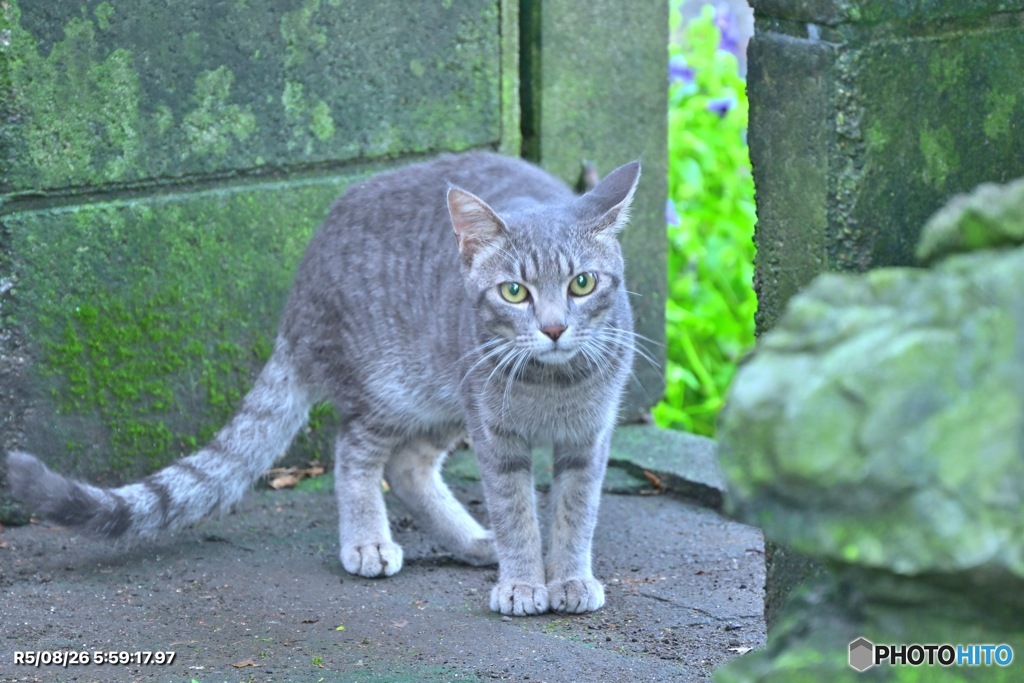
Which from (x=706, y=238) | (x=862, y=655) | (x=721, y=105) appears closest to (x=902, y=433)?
(x=862, y=655)

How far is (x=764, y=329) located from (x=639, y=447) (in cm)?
212

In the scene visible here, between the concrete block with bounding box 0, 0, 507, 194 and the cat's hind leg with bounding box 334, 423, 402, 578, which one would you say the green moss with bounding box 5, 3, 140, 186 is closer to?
the concrete block with bounding box 0, 0, 507, 194

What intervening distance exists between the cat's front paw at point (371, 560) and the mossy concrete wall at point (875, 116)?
1625mm

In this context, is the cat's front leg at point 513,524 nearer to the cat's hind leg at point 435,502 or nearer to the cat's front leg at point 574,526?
the cat's front leg at point 574,526

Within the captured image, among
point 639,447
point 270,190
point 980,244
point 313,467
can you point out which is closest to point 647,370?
point 639,447

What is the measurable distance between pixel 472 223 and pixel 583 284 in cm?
34

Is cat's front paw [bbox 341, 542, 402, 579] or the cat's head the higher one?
the cat's head

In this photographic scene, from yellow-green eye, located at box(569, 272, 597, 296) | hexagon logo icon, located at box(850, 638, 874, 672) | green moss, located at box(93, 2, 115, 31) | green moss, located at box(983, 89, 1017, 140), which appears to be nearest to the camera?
hexagon logo icon, located at box(850, 638, 874, 672)

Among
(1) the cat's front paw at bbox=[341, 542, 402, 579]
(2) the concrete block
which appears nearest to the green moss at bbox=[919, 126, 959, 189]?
(1) the cat's front paw at bbox=[341, 542, 402, 579]

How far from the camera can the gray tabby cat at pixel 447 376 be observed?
334 centimetres

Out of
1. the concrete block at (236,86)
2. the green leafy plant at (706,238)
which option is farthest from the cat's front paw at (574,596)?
the green leafy plant at (706,238)

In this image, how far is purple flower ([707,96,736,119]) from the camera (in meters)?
6.21

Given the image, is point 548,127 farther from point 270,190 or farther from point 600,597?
point 600,597

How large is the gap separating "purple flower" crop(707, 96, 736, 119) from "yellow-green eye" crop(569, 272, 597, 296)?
3.13 m
